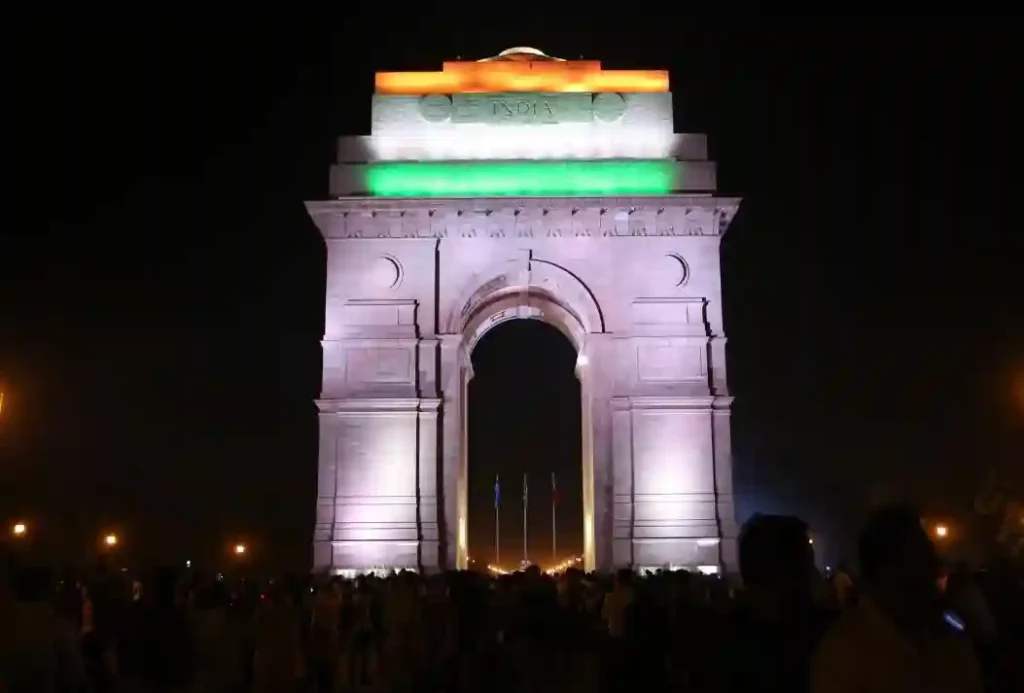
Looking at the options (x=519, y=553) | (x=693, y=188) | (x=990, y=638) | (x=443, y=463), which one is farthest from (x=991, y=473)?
(x=990, y=638)

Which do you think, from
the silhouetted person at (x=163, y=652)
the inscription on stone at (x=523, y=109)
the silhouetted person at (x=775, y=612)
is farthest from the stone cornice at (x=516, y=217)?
the silhouetted person at (x=775, y=612)

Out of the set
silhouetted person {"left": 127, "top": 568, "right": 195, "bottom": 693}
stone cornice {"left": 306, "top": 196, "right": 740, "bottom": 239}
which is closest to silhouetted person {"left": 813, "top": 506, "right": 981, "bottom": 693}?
silhouetted person {"left": 127, "top": 568, "right": 195, "bottom": 693}

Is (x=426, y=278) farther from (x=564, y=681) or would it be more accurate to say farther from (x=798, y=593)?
(x=798, y=593)

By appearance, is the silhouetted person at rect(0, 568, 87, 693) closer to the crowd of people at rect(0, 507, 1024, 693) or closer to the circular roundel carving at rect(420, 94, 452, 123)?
Answer: the crowd of people at rect(0, 507, 1024, 693)

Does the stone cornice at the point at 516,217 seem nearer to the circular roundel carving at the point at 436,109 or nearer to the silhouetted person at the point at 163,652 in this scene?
the circular roundel carving at the point at 436,109

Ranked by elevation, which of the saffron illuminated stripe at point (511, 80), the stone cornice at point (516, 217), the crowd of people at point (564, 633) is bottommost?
the crowd of people at point (564, 633)

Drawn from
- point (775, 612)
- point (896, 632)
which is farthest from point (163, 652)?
point (896, 632)

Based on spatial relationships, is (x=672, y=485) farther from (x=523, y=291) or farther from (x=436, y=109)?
(x=436, y=109)
